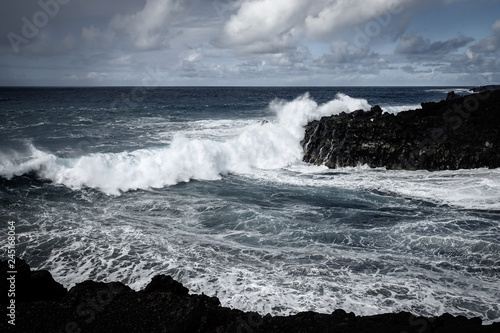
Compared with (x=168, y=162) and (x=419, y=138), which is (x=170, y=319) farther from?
(x=419, y=138)

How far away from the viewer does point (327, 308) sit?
6695 millimetres

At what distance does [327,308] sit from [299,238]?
3.55 metres

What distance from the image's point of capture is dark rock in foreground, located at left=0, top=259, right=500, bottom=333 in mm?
5055

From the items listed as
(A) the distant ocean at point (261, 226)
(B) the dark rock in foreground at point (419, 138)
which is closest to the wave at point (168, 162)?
(A) the distant ocean at point (261, 226)

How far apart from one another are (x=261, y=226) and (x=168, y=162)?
8.77 meters

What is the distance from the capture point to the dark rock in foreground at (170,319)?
16.6 ft

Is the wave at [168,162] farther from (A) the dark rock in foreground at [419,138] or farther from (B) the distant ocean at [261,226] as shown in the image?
(A) the dark rock in foreground at [419,138]

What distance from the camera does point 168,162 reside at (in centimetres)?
1822

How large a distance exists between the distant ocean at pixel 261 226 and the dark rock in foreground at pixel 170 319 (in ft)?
4.47

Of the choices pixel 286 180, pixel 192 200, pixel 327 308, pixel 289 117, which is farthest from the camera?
pixel 289 117

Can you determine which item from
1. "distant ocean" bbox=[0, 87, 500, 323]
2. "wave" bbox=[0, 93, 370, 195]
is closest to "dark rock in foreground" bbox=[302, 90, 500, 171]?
"distant ocean" bbox=[0, 87, 500, 323]

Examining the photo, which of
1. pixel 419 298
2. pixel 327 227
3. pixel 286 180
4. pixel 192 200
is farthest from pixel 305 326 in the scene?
pixel 286 180

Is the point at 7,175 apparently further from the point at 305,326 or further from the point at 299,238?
the point at 305,326

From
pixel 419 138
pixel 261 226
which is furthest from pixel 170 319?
pixel 419 138
